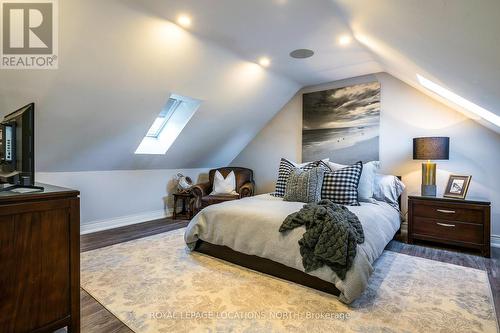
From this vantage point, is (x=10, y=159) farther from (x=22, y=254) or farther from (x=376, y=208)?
(x=376, y=208)

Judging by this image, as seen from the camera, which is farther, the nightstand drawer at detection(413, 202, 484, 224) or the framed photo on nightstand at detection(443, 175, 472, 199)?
the framed photo on nightstand at detection(443, 175, 472, 199)

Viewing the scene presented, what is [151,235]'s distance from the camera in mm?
3434

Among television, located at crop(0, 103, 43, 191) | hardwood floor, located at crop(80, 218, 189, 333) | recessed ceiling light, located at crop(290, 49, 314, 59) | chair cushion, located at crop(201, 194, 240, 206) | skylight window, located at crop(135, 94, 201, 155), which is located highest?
recessed ceiling light, located at crop(290, 49, 314, 59)

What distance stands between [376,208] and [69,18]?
11.0 ft

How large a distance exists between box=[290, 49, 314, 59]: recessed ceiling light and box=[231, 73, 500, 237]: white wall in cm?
122

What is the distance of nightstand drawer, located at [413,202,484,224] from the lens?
2778 millimetres

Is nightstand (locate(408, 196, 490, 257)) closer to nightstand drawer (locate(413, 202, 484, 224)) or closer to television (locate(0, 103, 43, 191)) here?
nightstand drawer (locate(413, 202, 484, 224))

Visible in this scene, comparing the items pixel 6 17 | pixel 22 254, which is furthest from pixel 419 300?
pixel 6 17

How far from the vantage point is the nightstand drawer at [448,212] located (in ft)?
9.11

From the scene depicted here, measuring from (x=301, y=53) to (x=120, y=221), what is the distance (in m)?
3.55

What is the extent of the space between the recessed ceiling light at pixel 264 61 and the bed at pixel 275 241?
A: 186cm

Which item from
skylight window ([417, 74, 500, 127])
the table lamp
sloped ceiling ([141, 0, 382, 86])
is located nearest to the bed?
the table lamp

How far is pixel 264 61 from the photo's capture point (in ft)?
11.1

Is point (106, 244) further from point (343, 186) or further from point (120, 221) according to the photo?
point (343, 186)
